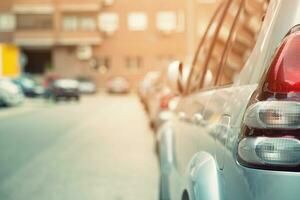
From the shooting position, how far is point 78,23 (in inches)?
2195

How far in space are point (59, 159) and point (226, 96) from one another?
723 cm

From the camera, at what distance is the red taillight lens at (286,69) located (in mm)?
2020

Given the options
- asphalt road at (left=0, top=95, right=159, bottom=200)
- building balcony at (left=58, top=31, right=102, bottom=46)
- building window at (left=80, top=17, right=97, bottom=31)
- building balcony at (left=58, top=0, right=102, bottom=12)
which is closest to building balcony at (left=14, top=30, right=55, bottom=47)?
building balcony at (left=58, top=31, right=102, bottom=46)

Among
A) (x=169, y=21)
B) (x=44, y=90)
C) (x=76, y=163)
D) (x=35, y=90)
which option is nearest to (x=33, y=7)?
(x=169, y=21)

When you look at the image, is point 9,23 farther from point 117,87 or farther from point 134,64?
point 117,87

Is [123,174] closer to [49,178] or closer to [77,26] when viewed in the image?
[49,178]

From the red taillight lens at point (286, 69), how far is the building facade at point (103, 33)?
5336 centimetres

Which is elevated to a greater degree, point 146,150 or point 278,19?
point 278,19

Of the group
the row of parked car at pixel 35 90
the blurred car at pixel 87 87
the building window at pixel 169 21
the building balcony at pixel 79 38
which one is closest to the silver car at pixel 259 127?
the row of parked car at pixel 35 90

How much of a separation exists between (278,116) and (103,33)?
2145 inches

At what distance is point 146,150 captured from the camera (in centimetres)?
1104

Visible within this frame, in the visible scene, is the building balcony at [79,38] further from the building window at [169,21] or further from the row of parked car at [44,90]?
the row of parked car at [44,90]

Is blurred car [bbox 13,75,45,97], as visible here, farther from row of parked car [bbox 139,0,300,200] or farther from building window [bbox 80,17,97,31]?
row of parked car [bbox 139,0,300,200]

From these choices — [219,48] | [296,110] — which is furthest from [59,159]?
[296,110]
